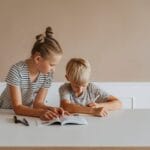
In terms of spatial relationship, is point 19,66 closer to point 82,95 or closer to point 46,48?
point 46,48

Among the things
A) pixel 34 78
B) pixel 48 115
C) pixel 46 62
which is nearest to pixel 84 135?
pixel 48 115

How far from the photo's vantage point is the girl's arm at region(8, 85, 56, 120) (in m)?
1.77

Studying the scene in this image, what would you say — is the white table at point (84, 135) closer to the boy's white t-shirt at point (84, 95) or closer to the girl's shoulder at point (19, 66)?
the girl's shoulder at point (19, 66)

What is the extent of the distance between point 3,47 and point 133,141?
73.2 inches

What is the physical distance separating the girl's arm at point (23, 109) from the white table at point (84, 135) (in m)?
0.05

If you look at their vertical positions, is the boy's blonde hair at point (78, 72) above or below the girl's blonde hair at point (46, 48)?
below

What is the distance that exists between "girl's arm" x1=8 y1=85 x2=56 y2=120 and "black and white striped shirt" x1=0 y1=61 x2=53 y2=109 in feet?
0.14

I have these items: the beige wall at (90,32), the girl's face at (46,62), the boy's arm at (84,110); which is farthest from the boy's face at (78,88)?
the beige wall at (90,32)

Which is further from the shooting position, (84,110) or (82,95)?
(82,95)

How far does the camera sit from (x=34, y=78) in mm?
2121

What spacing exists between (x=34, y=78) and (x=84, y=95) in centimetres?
37

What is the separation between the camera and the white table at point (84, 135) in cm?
137

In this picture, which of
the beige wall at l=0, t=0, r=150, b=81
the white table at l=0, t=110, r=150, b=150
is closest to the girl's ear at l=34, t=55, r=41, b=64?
the white table at l=0, t=110, r=150, b=150
